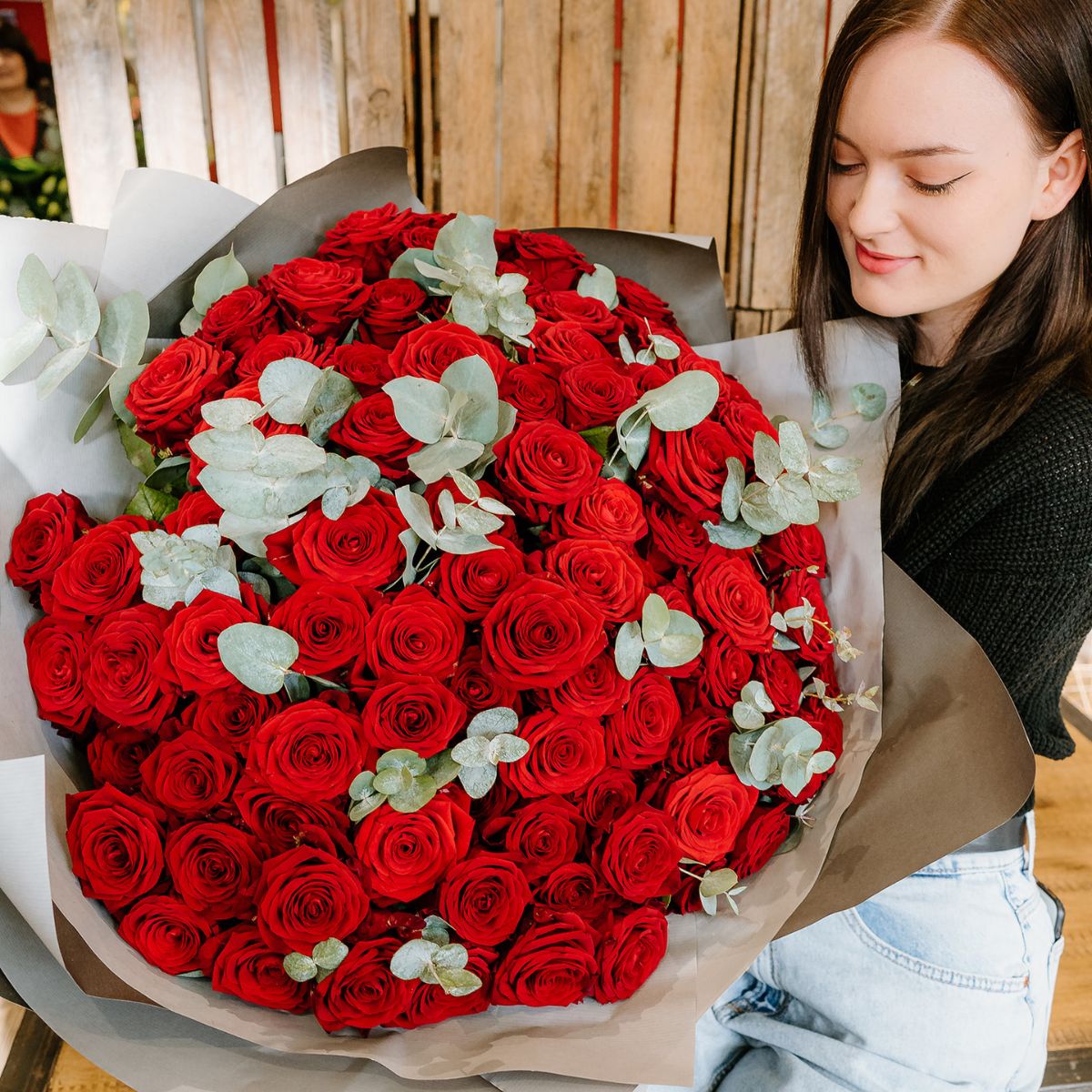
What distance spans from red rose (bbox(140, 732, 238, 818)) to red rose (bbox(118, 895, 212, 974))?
0.20ft

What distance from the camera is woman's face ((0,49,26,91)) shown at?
208 centimetres

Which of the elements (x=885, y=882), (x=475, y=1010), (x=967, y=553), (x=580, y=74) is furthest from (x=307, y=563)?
(x=580, y=74)

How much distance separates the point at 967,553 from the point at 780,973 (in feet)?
1.65

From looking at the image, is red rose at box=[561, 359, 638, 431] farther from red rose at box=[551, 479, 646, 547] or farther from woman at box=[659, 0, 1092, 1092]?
woman at box=[659, 0, 1092, 1092]

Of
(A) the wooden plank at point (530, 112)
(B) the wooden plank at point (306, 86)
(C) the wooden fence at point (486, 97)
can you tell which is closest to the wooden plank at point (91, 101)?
(C) the wooden fence at point (486, 97)

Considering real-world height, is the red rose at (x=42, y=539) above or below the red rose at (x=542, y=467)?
below

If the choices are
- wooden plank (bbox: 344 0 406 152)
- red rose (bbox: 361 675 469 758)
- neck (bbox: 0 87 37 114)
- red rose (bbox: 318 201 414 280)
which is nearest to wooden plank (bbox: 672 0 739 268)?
wooden plank (bbox: 344 0 406 152)

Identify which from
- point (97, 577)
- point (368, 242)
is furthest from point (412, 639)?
point (368, 242)

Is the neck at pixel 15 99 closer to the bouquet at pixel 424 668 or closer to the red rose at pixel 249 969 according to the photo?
the bouquet at pixel 424 668

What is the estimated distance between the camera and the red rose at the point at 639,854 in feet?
2.14

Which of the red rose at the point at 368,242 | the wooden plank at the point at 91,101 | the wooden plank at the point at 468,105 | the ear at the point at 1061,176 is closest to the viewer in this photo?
the red rose at the point at 368,242

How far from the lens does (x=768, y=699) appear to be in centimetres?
71

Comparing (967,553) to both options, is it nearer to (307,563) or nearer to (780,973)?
(780,973)

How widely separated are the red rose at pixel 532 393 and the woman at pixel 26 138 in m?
1.76
